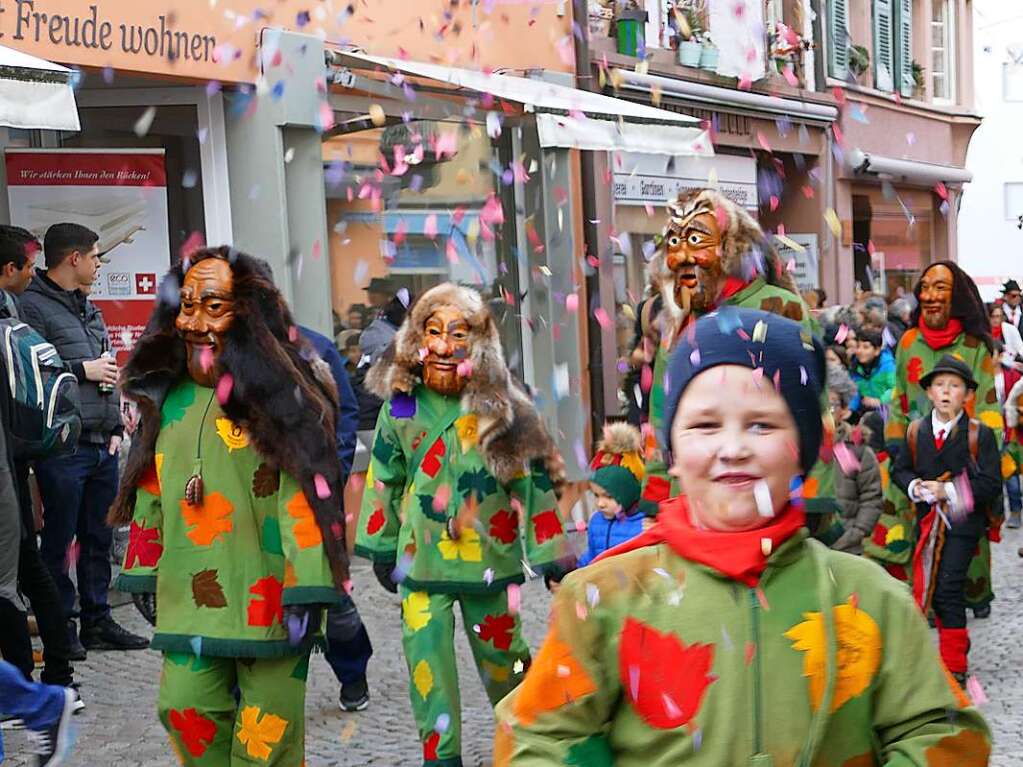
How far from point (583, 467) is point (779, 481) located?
10921 mm

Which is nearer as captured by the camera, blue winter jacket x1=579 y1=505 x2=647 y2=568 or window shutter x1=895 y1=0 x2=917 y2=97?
blue winter jacket x1=579 y1=505 x2=647 y2=568

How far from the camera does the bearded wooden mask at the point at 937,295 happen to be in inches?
338

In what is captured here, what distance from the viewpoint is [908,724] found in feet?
8.60

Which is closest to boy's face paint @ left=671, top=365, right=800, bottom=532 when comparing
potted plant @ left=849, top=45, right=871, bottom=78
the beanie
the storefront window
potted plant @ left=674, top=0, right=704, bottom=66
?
the beanie

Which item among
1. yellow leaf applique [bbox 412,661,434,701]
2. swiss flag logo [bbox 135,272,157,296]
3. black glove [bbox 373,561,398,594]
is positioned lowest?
yellow leaf applique [bbox 412,661,434,701]

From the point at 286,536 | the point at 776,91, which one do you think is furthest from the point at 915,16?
the point at 286,536

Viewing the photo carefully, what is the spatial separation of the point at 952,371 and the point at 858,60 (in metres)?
14.4

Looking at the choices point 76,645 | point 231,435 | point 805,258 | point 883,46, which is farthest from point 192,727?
point 883,46

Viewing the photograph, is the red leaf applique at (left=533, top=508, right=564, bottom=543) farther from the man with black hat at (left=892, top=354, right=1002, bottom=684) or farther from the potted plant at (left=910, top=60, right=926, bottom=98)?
the potted plant at (left=910, top=60, right=926, bottom=98)

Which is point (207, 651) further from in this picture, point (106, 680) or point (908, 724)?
point (106, 680)

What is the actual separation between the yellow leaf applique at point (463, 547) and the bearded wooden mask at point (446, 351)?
52 cm

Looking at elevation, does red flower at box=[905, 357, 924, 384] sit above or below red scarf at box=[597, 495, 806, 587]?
below

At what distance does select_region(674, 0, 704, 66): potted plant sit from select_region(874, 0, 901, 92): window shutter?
231 inches

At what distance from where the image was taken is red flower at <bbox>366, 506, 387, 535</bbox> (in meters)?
6.22
